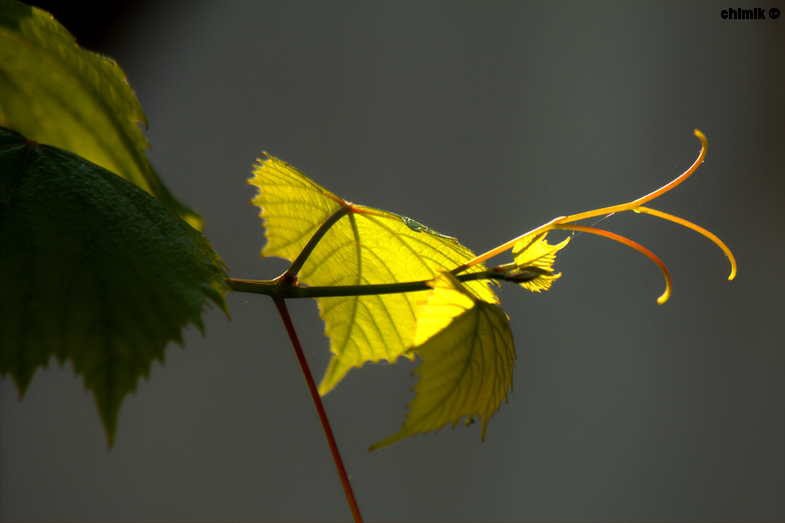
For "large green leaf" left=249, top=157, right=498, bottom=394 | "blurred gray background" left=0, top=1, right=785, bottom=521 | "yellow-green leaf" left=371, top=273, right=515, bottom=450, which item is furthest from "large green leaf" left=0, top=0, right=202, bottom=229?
"blurred gray background" left=0, top=1, right=785, bottom=521

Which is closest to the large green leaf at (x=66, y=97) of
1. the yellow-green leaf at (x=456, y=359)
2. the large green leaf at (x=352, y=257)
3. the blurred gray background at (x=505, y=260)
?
the large green leaf at (x=352, y=257)

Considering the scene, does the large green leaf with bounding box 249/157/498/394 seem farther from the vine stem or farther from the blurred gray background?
the blurred gray background

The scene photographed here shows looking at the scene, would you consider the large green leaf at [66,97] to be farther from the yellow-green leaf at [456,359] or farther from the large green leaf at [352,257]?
the yellow-green leaf at [456,359]

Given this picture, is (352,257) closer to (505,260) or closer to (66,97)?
(66,97)

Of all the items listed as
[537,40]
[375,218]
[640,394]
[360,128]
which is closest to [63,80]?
[375,218]

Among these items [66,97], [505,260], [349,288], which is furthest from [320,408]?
[505,260]

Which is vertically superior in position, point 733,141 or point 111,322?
point 733,141

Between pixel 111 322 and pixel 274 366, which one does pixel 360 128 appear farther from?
pixel 111 322
